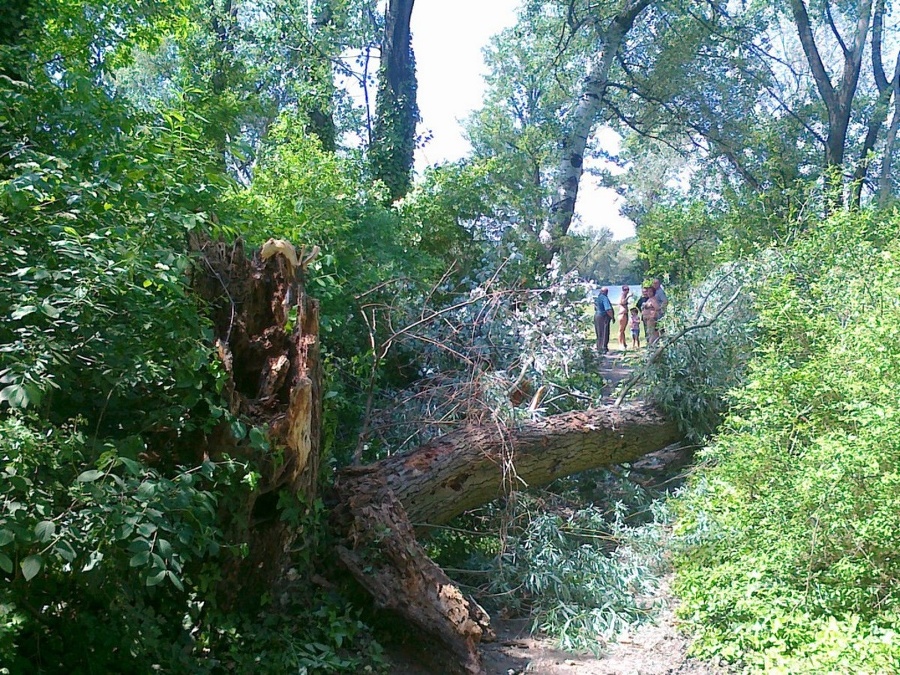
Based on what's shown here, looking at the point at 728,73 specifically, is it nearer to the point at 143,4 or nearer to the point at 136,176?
the point at 143,4

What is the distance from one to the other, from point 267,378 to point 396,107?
764 cm

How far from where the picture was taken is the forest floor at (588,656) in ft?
13.5

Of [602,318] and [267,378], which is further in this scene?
[602,318]

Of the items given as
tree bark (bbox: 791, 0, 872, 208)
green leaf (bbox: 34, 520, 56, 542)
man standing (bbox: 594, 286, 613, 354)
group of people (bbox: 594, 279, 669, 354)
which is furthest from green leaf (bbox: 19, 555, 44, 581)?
tree bark (bbox: 791, 0, 872, 208)

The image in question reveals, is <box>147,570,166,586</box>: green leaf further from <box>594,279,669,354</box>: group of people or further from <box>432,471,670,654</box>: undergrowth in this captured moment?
<box>594,279,669,354</box>: group of people

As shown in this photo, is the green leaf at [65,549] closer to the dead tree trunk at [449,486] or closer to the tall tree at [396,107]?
the dead tree trunk at [449,486]

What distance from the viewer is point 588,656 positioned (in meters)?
4.45

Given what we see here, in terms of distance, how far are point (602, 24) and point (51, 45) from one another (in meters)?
10.1

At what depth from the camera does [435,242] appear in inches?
354

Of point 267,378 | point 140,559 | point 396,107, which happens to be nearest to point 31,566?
point 140,559

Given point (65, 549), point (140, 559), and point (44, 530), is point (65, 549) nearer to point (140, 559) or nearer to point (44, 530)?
point (44, 530)

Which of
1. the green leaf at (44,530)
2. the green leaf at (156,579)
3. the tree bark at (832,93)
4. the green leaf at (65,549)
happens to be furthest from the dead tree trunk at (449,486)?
the tree bark at (832,93)

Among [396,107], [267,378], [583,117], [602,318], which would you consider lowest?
[267,378]

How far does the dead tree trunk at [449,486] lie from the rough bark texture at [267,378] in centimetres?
48
